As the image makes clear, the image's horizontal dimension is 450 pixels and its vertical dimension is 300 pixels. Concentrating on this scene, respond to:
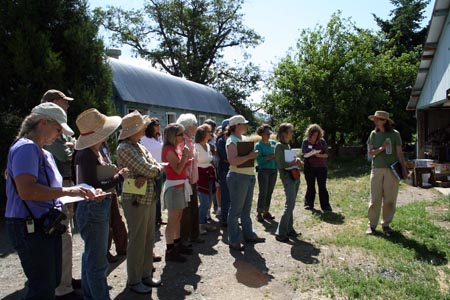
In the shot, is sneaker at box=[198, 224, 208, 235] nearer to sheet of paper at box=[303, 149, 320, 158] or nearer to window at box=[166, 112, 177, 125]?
sheet of paper at box=[303, 149, 320, 158]

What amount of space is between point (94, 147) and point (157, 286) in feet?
6.21

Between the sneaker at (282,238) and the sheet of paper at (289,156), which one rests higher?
the sheet of paper at (289,156)

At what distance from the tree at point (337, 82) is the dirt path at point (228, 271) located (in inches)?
505

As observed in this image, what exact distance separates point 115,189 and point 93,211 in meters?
1.71

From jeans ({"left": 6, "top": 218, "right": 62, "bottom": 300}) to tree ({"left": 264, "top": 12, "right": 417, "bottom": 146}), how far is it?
16.6 m

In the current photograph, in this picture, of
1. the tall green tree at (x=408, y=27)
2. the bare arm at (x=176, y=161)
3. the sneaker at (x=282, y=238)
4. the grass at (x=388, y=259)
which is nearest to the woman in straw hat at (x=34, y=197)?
the bare arm at (x=176, y=161)

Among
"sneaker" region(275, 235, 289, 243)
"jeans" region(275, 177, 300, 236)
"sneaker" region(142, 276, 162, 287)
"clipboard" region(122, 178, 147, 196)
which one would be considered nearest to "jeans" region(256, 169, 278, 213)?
"jeans" region(275, 177, 300, 236)

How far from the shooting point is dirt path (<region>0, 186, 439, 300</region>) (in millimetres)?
4219

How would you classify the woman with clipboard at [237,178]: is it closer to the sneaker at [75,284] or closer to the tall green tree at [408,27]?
the sneaker at [75,284]

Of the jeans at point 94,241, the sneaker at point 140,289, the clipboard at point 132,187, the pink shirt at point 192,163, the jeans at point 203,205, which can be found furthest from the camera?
the jeans at point 203,205

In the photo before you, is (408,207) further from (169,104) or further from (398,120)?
(398,120)

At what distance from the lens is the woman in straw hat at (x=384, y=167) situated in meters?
6.02

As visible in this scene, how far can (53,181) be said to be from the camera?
286cm

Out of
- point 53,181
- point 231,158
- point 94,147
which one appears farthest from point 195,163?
point 53,181
